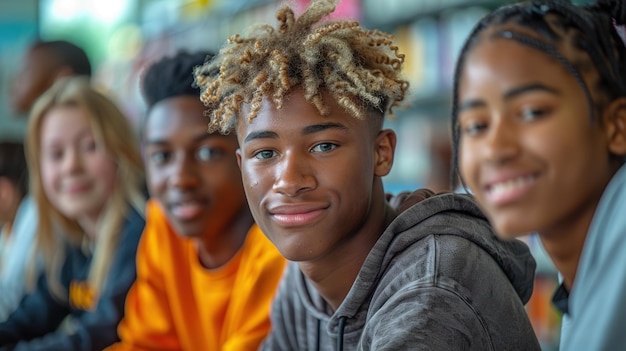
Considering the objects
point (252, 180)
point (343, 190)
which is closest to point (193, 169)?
point (252, 180)

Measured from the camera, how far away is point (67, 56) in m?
2.95

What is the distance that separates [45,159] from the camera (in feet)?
6.78

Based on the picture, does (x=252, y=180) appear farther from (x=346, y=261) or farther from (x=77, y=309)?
(x=77, y=309)

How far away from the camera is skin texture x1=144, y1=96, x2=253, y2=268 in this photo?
1537mm

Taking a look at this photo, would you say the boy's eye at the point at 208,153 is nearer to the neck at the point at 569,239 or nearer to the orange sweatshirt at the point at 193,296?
the orange sweatshirt at the point at 193,296

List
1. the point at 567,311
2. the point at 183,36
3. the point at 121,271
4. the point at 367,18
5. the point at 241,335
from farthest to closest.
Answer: the point at 183,36 < the point at 367,18 < the point at 121,271 < the point at 241,335 < the point at 567,311

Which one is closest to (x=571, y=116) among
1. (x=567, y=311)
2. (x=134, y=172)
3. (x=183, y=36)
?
(x=567, y=311)

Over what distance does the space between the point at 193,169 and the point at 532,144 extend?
0.90 meters

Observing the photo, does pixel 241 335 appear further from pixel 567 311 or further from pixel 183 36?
pixel 183 36

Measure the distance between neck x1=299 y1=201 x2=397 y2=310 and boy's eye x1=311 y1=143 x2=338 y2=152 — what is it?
0.13 m

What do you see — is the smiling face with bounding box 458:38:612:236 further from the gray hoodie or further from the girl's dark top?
the girl's dark top

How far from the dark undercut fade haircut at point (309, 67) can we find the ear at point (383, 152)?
0.13ft

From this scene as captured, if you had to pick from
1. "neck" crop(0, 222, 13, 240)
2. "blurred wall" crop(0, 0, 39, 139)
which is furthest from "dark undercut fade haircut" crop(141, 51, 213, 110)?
"blurred wall" crop(0, 0, 39, 139)

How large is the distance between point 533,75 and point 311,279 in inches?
21.2
